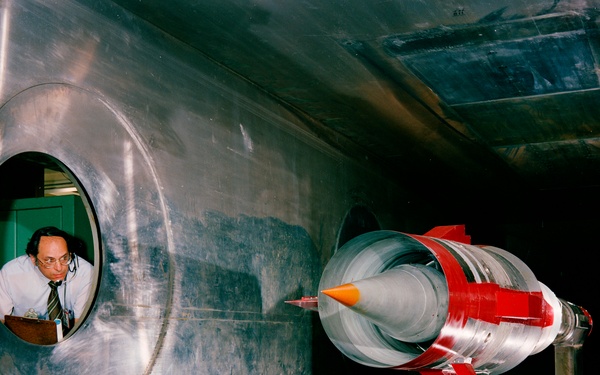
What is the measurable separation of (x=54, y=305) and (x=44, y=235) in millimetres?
384

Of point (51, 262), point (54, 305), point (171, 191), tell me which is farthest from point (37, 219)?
point (171, 191)

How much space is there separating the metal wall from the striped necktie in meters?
0.70

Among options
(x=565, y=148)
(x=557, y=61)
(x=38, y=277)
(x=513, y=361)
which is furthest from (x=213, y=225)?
(x=565, y=148)

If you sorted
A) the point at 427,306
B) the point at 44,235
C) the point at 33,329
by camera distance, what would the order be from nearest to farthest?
1. the point at 33,329
2. the point at 427,306
3. the point at 44,235

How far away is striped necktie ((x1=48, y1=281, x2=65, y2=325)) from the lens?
3404 millimetres

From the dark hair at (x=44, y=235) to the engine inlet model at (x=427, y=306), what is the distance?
4.70ft

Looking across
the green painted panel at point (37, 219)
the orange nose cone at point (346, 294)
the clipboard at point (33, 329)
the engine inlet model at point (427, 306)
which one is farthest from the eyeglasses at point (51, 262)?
the orange nose cone at point (346, 294)

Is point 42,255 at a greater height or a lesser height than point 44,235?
lesser

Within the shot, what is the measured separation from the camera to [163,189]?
316cm

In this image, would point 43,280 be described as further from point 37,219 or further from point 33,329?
point 33,329

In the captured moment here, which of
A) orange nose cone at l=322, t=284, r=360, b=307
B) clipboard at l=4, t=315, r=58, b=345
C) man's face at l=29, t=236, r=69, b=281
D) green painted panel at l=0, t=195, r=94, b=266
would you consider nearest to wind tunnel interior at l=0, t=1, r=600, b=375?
clipboard at l=4, t=315, r=58, b=345

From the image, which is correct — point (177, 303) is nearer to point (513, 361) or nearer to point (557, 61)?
point (513, 361)

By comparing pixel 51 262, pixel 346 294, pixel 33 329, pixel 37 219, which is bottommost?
pixel 33 329

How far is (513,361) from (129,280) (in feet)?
6.67
